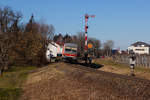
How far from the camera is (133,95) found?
317 inches

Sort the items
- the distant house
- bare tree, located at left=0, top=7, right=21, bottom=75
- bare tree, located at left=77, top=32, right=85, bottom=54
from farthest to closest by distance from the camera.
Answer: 1. the distant house
2. bare tree, located at left=77, top=32, right=85, bottom=54
3. bare tree, located at left=0, top=7, right=21, bottom=75

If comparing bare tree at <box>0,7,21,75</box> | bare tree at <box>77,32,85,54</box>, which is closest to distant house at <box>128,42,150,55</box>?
bare tree at <box>77,32,85,54</box>

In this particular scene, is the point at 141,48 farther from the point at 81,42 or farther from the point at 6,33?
the point at 6,33

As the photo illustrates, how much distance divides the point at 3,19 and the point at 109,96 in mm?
33419

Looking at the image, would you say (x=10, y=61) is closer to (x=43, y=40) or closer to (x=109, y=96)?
(x=43, y=40)

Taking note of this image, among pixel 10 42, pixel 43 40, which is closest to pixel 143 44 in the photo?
pixel 43 40

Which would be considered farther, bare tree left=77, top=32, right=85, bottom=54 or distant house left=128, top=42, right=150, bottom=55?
distant house left=128, top=42, right=150, bottom=55

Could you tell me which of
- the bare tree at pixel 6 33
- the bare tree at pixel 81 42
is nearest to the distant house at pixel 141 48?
the bare tree at pixel 81 42

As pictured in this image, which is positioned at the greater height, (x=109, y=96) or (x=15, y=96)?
(x=109, y=96)

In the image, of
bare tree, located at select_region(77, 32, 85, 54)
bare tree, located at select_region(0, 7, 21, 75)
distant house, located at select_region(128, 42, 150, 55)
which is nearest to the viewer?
bare tree, located at select_region(0, 7, 21, 75)

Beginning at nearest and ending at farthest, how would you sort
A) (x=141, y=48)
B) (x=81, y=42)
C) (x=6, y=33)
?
1. (x=6, y=33)
2. (x=81, y=42)
3. (x=141, y=48)

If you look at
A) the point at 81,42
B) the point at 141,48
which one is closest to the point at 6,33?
the point at 81,42

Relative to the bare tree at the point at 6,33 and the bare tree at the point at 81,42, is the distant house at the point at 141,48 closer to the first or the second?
the bare tree at the point at 81,42

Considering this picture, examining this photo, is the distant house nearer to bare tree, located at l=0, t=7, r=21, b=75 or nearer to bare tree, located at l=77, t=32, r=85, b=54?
bare tree, located at l=77, t=32, r=85, b=54
